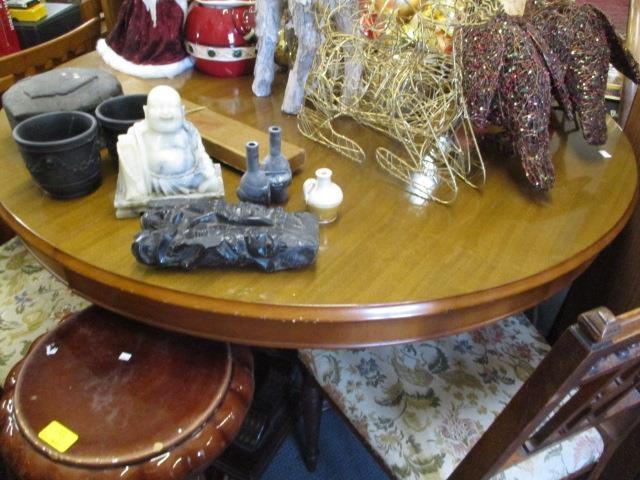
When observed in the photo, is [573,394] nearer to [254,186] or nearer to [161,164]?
[254,186]

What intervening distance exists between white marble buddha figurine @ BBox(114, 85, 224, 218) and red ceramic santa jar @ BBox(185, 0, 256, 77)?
445 millimetres

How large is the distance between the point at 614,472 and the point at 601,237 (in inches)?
22.3

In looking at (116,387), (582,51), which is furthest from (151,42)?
(582,51)

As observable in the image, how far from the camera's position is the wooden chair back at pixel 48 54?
114cm

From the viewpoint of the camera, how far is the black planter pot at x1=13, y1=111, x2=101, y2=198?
2.34ft

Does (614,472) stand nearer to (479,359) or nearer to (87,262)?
(479,359)

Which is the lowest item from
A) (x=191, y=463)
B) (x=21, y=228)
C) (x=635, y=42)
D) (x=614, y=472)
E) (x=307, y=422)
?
(x=307, y=422)

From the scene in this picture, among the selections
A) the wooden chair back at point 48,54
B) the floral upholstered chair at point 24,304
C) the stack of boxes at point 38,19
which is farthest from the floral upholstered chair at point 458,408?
the stack of boxes at point 38,19

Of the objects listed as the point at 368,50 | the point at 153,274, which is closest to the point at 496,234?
the point at 368,50

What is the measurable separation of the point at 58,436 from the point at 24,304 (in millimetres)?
414

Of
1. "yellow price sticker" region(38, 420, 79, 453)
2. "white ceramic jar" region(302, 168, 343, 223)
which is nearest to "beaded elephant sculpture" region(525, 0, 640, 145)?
"white ceramic jar" region(302, 168, 343, 223)

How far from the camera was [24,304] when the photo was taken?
99cm

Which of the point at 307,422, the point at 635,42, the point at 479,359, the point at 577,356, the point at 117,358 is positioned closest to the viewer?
the point at 577,356

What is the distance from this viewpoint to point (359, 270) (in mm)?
666
